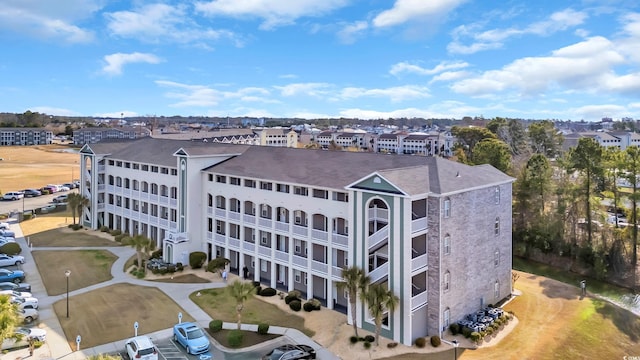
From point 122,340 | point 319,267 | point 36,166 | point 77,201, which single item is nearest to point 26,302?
point 122,340

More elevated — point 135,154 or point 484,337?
point 135,154

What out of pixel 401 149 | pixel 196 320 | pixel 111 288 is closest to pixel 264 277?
pixel 196 320

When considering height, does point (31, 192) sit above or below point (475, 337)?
above

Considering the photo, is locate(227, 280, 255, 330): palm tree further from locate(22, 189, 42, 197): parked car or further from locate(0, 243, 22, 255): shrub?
locate(22, 189, 42, 197): parked car

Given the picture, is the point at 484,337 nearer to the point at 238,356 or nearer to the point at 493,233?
the point at 493,233

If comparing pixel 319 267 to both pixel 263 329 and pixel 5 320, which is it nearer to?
pixel 263 329

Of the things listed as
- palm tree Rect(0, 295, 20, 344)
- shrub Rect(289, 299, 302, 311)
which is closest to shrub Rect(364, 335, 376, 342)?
shrub Rect(289, 299, 302, 311)

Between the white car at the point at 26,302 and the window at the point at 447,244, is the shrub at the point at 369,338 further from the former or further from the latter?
the white car at the point at 26,302
